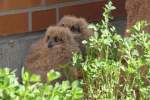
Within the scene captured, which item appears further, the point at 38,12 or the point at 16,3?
the point at 38,12

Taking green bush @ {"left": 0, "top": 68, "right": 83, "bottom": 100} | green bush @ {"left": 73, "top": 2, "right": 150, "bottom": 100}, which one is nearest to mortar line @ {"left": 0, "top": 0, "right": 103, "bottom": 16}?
green bush @ {"left": 73, "top": 2, "right": 150, "bottom": 100}

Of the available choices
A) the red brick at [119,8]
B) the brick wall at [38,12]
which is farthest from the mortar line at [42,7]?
the red brick at [119,8]

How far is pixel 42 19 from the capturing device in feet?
13.4

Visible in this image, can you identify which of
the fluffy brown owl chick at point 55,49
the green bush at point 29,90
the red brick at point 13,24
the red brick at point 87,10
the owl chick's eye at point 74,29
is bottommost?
the green bush at point 29,90

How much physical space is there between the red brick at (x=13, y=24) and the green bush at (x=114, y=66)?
1.24 meters

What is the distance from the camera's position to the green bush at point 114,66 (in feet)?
8.30

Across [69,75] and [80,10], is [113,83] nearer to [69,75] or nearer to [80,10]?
[69,75]

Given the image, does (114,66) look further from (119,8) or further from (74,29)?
(119,8)

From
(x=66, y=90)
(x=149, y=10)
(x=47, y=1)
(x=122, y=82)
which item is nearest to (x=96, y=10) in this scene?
(x=47, y=1)

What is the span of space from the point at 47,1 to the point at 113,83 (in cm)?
157

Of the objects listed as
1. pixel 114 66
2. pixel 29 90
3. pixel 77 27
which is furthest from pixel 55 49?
pixel 29 90

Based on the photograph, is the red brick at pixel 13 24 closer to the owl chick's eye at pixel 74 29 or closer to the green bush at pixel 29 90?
the owl chick's eye at pixel 74 29

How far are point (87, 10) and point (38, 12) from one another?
486 millimetres

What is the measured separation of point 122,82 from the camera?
2.82m
